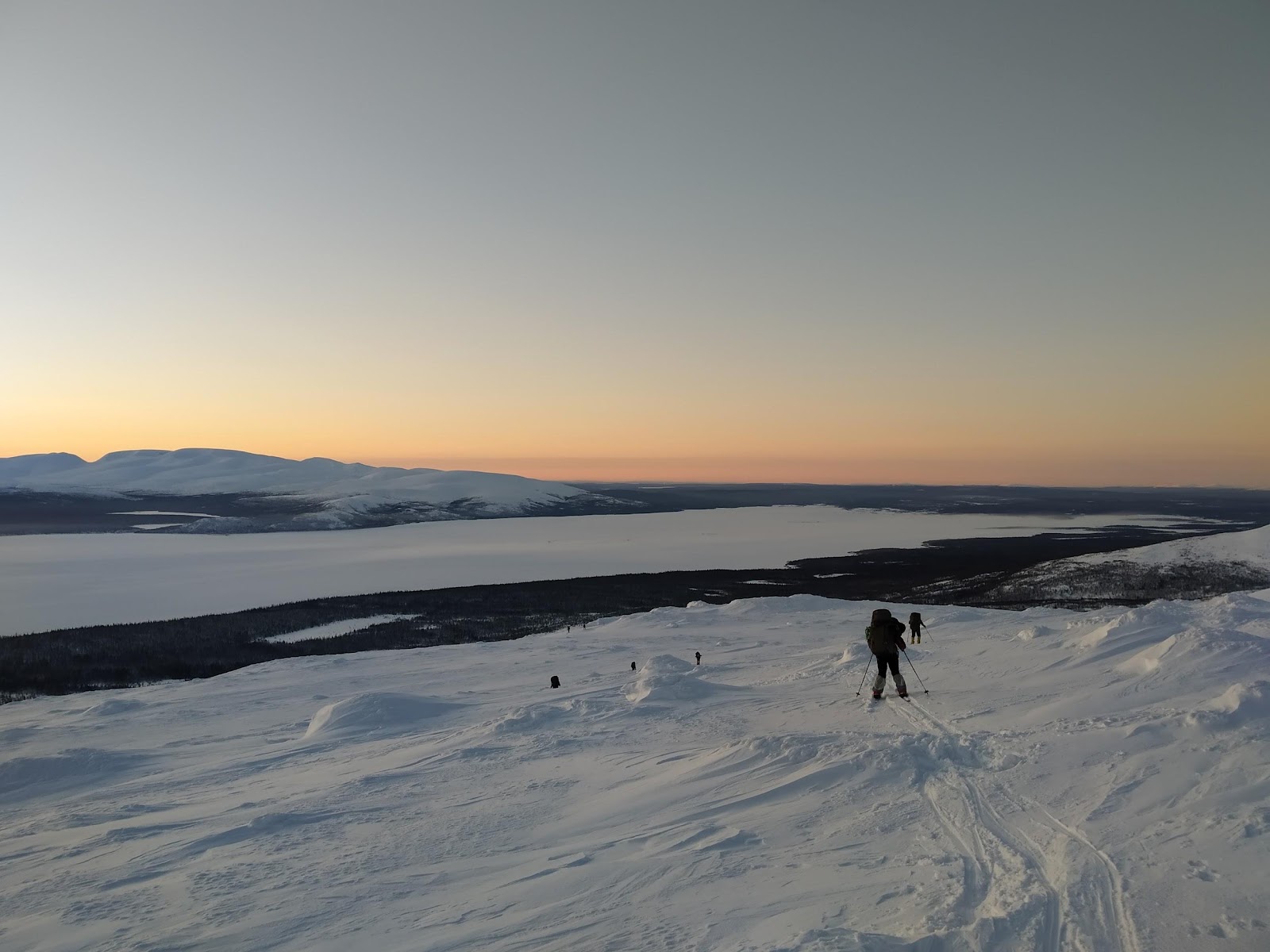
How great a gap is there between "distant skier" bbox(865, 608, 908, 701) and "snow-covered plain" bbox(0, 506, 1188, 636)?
45.4 m

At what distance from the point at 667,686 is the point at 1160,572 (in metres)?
53.8

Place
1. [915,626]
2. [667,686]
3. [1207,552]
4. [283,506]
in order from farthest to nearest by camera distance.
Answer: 1. [283,506]
2. [1207,552]
3. [915,626]
4. [667,686]

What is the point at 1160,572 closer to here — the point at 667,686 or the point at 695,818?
the point at 667,686

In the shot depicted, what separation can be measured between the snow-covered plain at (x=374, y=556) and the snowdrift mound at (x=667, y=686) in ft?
134

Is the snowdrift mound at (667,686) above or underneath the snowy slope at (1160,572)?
above

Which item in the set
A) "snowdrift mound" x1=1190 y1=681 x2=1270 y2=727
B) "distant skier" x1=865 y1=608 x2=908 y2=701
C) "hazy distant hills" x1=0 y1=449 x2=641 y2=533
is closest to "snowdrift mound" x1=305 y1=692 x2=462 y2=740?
"distant skier" x1=865 y1=608 x2=908 y2=701

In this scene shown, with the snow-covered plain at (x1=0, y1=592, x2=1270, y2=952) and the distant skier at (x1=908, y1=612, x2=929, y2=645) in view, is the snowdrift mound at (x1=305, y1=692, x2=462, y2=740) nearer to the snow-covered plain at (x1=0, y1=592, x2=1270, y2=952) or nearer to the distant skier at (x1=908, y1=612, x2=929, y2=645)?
the snow-covered plain at (x1=0, y1=592, x2=1270, y2=952)

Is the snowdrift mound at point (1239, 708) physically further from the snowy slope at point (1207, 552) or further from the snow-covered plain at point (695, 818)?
the snowy slope at point (1207, 552)

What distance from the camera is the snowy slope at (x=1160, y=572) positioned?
47906 millimetres

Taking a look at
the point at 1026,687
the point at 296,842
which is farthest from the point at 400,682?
the point at 1026,687

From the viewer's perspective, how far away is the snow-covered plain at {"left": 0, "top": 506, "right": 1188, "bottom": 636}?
4978cm

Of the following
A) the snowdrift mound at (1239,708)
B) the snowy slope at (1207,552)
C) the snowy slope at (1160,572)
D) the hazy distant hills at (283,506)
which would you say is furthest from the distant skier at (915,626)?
the hazy distant hills at (283,506)

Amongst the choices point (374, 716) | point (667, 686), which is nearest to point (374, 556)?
point (374, 716)

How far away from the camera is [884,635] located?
1213 cm
